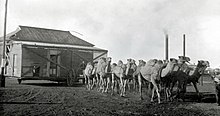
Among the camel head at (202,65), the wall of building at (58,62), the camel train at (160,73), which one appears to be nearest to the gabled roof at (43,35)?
the wall of building at (58,62)

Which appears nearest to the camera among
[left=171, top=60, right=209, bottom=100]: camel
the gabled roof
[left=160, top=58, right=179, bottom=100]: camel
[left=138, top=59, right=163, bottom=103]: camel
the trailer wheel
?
[left=138, top=59, right=163, bottom=103]: camel

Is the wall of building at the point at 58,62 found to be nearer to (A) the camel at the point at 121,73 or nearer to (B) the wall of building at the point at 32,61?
(B) the wall of building at the point at 32,61

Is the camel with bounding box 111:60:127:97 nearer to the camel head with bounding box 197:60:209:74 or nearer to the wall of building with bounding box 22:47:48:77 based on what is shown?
the camel head with bounding box 197:60:209:74

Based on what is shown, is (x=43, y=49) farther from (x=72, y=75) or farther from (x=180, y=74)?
(x=180, y=74)

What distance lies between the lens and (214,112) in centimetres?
949

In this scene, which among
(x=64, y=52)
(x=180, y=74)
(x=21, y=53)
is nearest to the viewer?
(x=180, y=74)

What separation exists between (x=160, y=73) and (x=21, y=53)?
441 inches

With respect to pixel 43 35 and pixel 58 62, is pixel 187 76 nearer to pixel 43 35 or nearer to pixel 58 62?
pixel 58 62

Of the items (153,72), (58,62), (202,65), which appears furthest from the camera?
(58,62)

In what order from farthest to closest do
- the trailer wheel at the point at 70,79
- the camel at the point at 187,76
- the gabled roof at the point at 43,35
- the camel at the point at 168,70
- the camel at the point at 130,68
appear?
1. the gabled roof at the point at 43,35
2. the trailer wheel at the point at 70,79
3. the camel at the point at 130,68
4. the camel at the point at 187,76
5. the camel at the point at 168,70

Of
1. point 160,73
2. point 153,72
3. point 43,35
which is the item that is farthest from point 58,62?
point 43,35

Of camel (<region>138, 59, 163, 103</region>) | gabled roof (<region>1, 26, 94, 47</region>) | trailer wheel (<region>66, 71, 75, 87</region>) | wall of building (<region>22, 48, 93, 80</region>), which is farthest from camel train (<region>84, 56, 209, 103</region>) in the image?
gabled roof (<region>1, 26, 94, 47</region>)

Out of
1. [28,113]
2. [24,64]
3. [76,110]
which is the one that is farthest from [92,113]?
[24,64]

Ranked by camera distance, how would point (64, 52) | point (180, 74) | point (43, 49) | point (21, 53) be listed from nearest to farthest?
point (180, 74) < point (21, 53) < point (43, 49) < point (64, 52)
